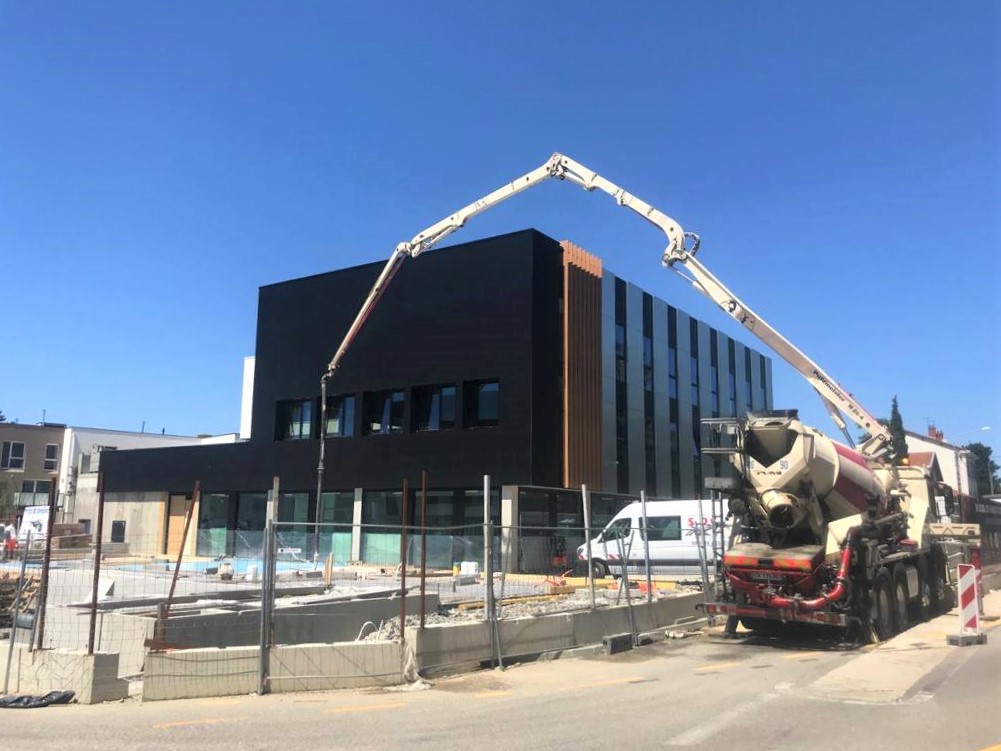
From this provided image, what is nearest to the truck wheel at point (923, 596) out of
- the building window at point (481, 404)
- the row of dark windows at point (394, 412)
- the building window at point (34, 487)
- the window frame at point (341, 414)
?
the row of dark windows at point (394, 412)

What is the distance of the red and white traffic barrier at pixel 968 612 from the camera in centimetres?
1311

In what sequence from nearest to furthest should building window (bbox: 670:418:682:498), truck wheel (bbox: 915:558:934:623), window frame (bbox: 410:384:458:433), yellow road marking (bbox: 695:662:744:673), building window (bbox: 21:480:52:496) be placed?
yellow road marking (bbox: 695:662:744:673) → truck wheel (bbox: 915:558:934:623) → window frame (bbox: 410:384:458:433) → building window (bbox: 670:418:682:498) → building window (bbox: 21:480:52:496)

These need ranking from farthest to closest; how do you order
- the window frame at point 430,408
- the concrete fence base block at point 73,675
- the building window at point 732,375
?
1. the building window at point 732,375
2. the window frame at point 430,408
3. the concrete fence base block at point 73,675

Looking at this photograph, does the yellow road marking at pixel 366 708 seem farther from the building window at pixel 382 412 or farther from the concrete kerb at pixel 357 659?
the building window at pixel 382 412

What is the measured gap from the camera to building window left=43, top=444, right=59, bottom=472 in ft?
210

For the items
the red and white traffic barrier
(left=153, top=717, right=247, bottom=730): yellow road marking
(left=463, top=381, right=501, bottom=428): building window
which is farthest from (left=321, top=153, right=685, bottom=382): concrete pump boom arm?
(left=153, top=717, right=247, bottom=730): yellow road marking

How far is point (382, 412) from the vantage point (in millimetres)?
33781

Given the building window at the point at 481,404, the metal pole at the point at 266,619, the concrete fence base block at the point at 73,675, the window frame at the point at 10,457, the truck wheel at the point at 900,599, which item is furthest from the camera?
the window frame at the point at 10,457

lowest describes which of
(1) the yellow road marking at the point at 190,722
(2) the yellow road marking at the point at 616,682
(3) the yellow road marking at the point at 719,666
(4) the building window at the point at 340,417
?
(3) the yellow road marking at the point at 719,666

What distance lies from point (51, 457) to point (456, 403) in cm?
4814

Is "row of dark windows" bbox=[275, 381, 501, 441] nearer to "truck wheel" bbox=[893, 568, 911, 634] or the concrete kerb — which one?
"truck wheel" bbox=[893, 568, 911, 634]

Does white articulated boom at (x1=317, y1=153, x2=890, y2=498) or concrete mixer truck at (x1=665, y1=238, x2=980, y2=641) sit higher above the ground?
white articulated boom at (x1=317, y1=153, x2=890, y2=498)

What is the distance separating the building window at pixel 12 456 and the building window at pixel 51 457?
1756 millimetres

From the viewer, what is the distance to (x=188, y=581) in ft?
61.9
